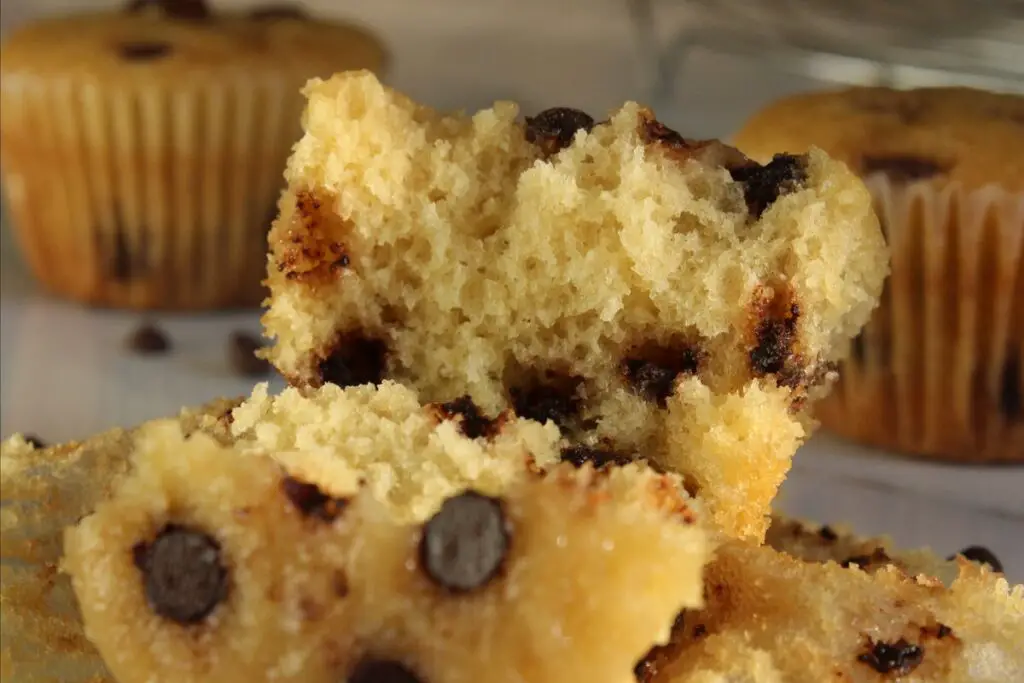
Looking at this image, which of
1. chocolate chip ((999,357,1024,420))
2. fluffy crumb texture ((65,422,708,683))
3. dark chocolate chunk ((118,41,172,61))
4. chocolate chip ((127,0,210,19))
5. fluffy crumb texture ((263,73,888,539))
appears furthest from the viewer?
chocolate chip ((127,0,210,19))

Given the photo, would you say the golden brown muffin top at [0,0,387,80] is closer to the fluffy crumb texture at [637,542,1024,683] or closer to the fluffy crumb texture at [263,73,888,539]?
the fluffy crumb texture at [263,73,888,539]

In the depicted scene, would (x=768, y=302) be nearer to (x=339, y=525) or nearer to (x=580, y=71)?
(x=339, y=525)

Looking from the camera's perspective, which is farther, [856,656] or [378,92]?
[378,92]

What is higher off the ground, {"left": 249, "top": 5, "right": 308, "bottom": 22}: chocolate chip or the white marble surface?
{"left": 249, "top": 5, "right": 308, "bottom": 22}: chocolate chip

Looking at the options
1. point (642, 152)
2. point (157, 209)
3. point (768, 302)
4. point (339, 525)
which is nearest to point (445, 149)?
point (642, 152)

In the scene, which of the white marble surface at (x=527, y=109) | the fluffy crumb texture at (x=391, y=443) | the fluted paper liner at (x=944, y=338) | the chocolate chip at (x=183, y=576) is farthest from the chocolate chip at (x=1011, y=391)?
the chocolate chip at (x=183, y=576)

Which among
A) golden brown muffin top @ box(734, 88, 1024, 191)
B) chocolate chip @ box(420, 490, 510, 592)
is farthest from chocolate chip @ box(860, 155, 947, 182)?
chocolate chip @ box(420, 490, 510, 592)

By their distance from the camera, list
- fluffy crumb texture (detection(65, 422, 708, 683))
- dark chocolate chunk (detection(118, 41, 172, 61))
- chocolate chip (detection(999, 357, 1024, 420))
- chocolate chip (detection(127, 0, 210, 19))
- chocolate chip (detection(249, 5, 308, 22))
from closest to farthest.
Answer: fluffy crumb texture (detection(65, 422, 708, 683))
chocolate chip (detection(999, 357, 1024, 420))
dark chocolate chunk (detection(118, 41, 172, 61))
chocolate chip (detection(127, 0, 210, 19))
chocolate chip (detection(249, 5, 308, 22))

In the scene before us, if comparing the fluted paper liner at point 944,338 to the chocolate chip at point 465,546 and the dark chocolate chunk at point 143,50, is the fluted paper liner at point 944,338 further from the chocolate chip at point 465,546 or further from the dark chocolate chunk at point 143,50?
the dark chocolate chunk at point 143,50
